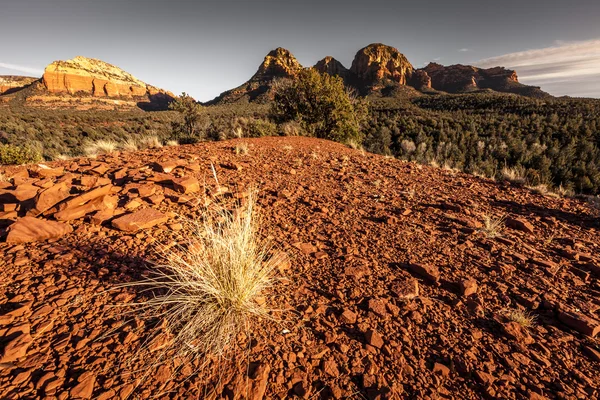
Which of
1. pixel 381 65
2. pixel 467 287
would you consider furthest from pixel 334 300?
pixel 381 65

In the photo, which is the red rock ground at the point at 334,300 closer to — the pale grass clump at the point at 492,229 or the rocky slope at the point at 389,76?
the pale grass clump at the point at 492,229

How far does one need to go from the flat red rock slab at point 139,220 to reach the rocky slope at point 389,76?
194 feet

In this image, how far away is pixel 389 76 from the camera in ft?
265

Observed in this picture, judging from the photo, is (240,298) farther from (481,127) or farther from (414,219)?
(481,127)

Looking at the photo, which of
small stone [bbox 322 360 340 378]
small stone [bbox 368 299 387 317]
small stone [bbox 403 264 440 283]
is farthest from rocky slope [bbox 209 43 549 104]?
small stone [bbox 322 360 340 378]

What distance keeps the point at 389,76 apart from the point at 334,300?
9162 centimetres

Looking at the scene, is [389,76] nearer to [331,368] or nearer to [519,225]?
[519,225]

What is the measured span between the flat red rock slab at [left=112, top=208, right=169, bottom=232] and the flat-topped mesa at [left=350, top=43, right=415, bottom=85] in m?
81.8

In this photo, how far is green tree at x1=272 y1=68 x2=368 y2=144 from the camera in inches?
459

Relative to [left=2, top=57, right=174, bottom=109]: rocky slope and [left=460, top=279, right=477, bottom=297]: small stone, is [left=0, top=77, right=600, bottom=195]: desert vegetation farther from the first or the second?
[left=2, top=57, right=174, bottom=109]: rocky slope

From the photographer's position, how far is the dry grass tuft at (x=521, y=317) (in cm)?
210

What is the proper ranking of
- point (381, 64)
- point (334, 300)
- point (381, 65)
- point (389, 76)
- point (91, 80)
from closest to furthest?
1. point (334, 300)
2. point (91, 80)
3. point (389, 76)
4. point (381, 65)
5. point (381, 64)

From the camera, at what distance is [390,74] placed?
82.1m

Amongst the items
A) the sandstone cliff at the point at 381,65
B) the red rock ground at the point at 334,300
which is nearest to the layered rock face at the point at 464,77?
the sandstone cliff at the point at 381,65
